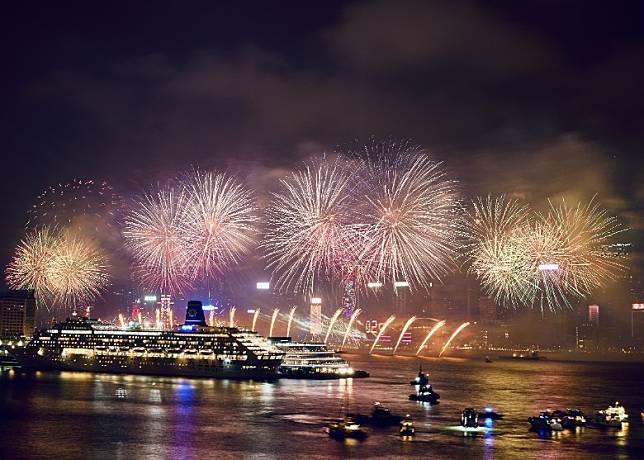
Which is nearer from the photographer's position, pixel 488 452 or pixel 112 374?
pixel 488 452

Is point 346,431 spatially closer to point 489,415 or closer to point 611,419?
point 489,415

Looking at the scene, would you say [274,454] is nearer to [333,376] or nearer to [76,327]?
[333,376]

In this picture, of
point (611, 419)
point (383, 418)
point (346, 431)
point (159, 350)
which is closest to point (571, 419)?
point (611, 419)

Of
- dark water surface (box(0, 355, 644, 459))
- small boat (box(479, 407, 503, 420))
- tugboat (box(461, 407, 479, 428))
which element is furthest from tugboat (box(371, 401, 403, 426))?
small boat (box(479, 407, 503, 420))

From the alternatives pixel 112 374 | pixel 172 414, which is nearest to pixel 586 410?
pixel 172 414

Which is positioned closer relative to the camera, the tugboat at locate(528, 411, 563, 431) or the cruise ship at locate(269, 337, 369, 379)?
the tugboat at locate(528, 411, 563, 431)

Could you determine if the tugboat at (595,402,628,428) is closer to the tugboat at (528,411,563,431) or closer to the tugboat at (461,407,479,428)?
the tugboat at (528,411,563,431)

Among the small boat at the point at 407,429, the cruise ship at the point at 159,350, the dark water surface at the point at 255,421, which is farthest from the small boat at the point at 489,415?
the cruise ship at the point at 159,350

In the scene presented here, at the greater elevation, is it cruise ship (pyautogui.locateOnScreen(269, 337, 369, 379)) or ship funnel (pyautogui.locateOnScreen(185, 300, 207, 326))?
ship funnel (pyautogui.locateOnScreen(185, 300, 207, 326))
